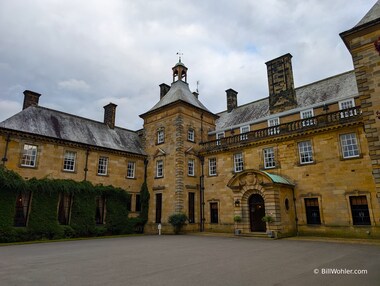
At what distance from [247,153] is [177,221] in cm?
852

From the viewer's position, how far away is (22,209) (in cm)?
1928

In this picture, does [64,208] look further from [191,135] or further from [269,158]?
[269,158]

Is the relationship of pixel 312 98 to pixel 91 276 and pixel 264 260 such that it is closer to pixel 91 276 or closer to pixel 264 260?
pixel 264 260

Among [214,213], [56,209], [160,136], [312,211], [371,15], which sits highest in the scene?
[371,15]

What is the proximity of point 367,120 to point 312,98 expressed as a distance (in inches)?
432

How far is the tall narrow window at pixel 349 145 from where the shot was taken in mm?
17672

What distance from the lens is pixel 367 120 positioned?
12789 millimetres

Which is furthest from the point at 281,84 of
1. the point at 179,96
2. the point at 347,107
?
the point at 179,96

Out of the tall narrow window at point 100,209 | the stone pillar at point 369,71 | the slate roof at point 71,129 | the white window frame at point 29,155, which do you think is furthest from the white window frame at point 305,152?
the white window frame at point 29,155

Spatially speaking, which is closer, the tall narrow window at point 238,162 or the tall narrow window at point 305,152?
the tall narrow window at point 305,152

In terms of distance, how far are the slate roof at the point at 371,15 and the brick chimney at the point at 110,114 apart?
2315 centimetres

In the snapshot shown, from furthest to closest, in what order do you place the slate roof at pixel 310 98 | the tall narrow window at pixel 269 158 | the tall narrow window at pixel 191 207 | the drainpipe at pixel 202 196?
the drainpipe at pixel 202 196 < the tall narrow window at pixel 191 207 < the tall narrow window at pixel 269 158 < the slate roof at pixel 310 98

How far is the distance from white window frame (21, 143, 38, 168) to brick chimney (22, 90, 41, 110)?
4990 mm

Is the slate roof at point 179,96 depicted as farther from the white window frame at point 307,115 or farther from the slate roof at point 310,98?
the white window frame at point 307,115
